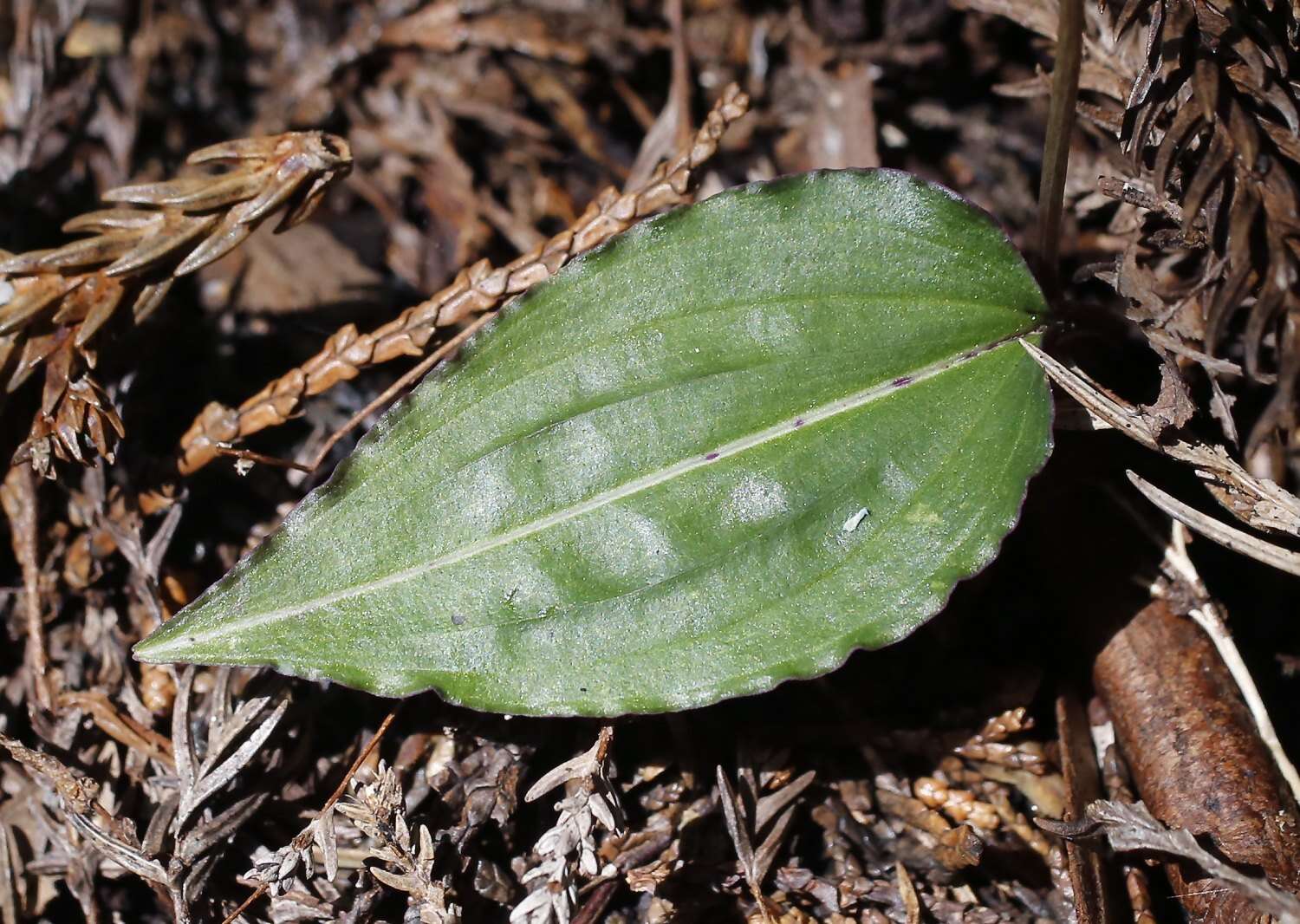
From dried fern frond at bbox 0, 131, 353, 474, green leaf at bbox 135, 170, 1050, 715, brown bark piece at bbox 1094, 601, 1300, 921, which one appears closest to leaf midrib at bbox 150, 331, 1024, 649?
green leaf at bbox 135, 170, 1050, 715

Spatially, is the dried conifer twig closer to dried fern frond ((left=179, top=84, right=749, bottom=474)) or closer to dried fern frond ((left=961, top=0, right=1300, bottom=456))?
dried fern frond ((left=179, top=84, right=749, bottom=474))

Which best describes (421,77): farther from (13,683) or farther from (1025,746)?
(1025,746)

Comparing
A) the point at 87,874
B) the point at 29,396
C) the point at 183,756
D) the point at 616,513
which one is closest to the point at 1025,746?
the point at 616,513

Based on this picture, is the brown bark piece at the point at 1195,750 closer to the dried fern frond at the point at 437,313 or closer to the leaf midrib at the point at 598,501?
the leaf midrib at the point at 598,501

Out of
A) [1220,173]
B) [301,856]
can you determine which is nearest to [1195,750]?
[1220,173]

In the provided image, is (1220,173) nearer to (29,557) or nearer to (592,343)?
(592,343)

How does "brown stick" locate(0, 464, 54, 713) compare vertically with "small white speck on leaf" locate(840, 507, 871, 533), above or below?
above
